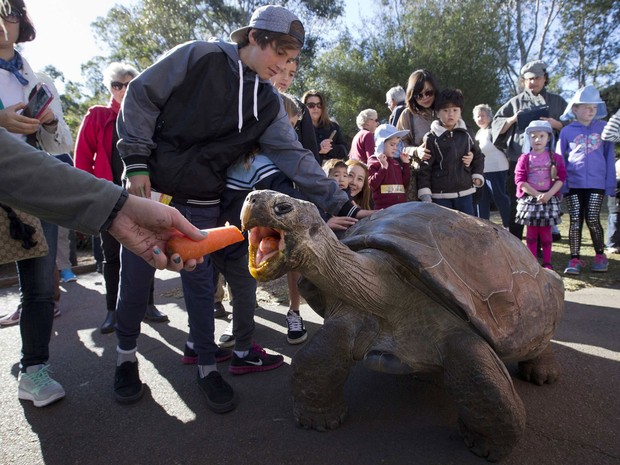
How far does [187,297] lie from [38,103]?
1.39 metres

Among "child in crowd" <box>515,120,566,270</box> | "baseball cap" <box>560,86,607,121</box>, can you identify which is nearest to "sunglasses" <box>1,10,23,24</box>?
"child in crowd" <box>515,120,566,270</box>

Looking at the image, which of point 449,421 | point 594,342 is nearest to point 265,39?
point 449,421

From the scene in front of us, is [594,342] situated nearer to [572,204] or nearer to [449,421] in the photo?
[449,421]

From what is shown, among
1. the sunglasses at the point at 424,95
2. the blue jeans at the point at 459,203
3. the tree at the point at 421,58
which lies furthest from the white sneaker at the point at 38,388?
the tree at the point at 421,58

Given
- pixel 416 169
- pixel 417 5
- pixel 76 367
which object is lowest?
pixel 76 367

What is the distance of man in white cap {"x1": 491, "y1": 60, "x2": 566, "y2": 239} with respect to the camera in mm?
5164

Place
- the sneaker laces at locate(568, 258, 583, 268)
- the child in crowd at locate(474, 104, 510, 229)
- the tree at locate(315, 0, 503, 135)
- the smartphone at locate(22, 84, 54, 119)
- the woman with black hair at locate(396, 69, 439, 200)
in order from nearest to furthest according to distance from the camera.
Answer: the smartphone at locate(22, 84, 54, 119) < the woman with black hair at locate(396, 69, 439, 200) < the sneaker laces at locate(568, 258, 583, 268) < the child in crowd at locate(474, 104, 510, 229) < the tree at locate(315, 0, 503, 135)

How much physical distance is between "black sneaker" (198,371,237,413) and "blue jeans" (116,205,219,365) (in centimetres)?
10

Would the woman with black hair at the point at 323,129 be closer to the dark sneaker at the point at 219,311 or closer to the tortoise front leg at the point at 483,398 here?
the dark sneaker at the point at 219,311

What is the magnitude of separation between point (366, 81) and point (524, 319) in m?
23.8

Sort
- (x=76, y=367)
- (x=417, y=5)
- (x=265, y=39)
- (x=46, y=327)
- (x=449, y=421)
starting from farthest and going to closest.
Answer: (x=417, y=5), (x=76, y=367), (x=46, y=327), (x=265, y=39), (x=449, y=421)

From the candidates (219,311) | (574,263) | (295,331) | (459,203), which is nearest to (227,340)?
(295,331)

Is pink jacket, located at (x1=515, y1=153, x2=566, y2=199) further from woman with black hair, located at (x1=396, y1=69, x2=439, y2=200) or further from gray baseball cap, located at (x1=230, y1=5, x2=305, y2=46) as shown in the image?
gray baseball cap, located at (x1=230, y1=5, x2=305, y2=46)

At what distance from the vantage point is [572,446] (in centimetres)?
175
